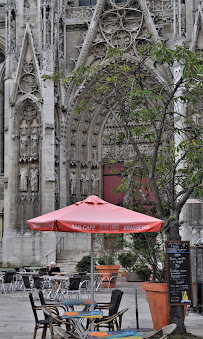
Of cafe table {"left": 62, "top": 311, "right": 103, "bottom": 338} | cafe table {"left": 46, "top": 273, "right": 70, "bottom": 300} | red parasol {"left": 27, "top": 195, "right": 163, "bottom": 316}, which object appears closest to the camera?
red parasol {"left": 27, "top": 195, "right": 163, "bottom": 316}

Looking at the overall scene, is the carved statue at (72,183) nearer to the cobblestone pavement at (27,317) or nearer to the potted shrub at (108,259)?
the potted shrub at (108,259)

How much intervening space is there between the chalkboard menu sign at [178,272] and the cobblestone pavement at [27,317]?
45.7 inches

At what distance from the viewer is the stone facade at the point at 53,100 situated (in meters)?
26.4

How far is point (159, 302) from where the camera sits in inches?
425

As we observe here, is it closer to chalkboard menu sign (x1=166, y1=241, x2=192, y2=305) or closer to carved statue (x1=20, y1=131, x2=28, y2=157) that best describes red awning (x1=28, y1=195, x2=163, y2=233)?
chalkboard menu sign (x1=166, y1=241, x2=192, y2=305)

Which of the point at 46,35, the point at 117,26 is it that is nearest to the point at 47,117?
the point at 46,35

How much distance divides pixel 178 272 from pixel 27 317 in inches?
185

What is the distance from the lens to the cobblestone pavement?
444 inches

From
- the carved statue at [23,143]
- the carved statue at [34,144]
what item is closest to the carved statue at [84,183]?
the carved statue at [34,144]

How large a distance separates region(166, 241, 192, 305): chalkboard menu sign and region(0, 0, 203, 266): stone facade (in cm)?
1443

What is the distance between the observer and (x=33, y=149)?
2702 cm

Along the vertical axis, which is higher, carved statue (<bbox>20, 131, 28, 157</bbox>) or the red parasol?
carved statue (<bbox>20, 131, 28, 157</bbox>)

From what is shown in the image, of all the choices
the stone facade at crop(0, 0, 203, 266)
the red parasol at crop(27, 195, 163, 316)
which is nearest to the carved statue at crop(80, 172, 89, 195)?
the stone facade at crop(0, 0, 203, 266)

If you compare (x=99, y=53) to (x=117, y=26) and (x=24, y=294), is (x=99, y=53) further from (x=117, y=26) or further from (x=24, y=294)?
(x=24, y=294)
